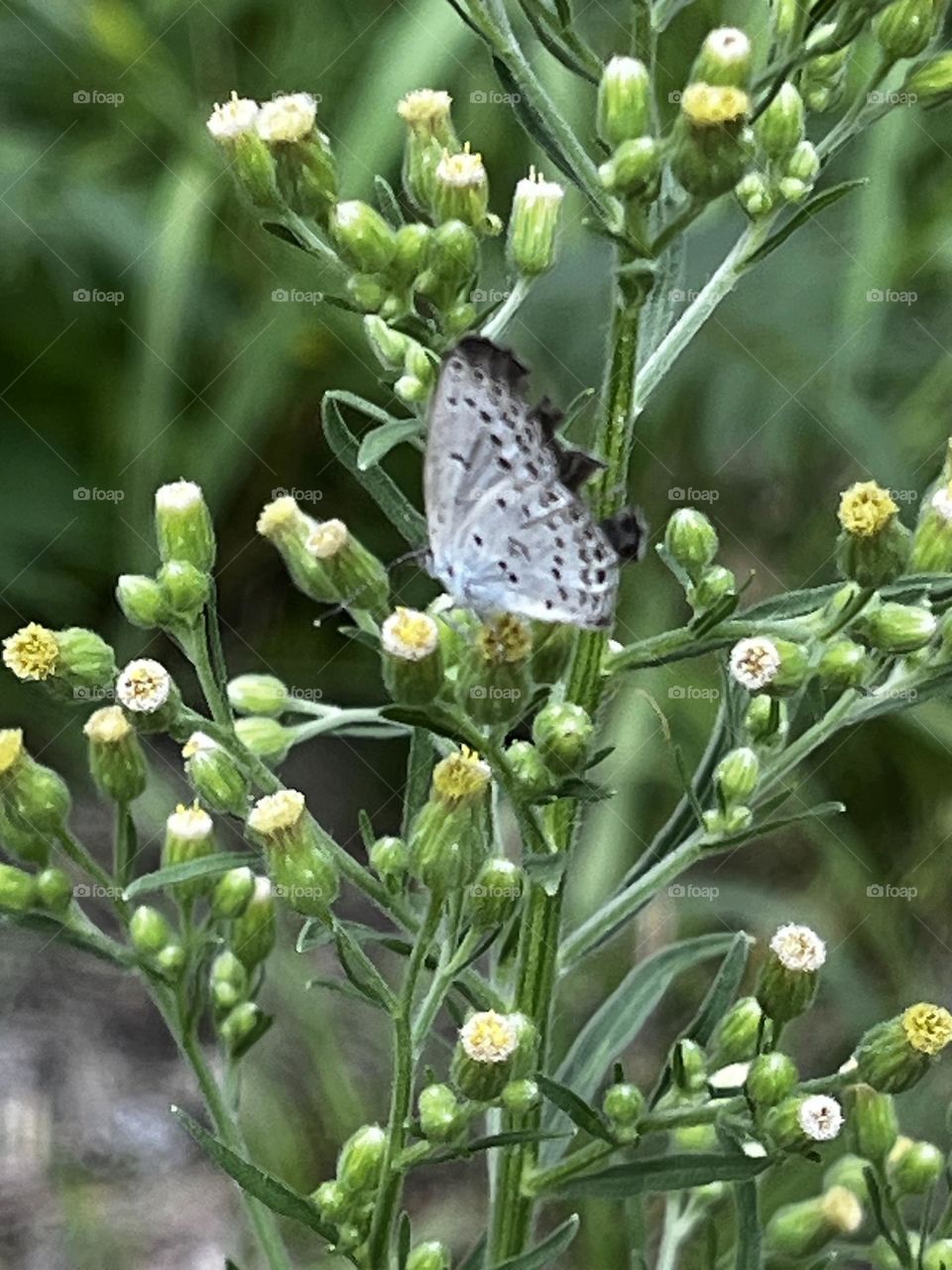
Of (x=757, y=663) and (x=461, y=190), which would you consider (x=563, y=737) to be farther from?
(x=461, y=190)

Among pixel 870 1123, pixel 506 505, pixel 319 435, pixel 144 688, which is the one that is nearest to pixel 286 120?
pixel 506 505

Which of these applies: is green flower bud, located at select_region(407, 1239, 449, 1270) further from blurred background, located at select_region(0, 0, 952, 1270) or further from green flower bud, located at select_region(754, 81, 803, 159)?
blurred background, located at select_region(0, 0, 952, 1270)

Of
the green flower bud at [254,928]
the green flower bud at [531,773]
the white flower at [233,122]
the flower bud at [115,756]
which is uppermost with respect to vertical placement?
the white flower at [233,122]

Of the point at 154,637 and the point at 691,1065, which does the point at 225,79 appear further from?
the point at 691,1065

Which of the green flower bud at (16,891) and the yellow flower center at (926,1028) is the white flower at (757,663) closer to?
the yellow flower center at (926,1028)

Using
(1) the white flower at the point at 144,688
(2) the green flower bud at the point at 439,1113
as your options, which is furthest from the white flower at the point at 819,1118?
(1) the white flower at the point at 144,688

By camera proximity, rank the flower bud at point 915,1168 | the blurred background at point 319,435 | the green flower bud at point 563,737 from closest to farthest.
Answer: the green flower bud at point 563,737 → the flower bud at point 915,1168 → the blurred background at point 319,435
